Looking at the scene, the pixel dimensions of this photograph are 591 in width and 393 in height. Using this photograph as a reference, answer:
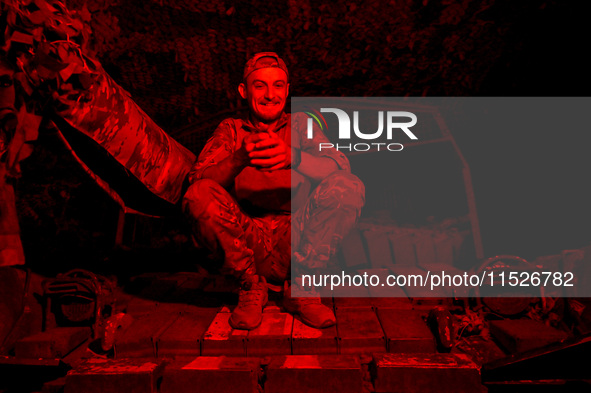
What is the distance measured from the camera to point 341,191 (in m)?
2.57

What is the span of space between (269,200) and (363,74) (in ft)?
7.16

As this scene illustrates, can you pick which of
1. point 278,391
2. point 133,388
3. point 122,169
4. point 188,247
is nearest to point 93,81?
point 122,169

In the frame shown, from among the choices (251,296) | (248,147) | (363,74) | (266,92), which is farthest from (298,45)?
(251,296)

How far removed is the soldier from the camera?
99.7 inches

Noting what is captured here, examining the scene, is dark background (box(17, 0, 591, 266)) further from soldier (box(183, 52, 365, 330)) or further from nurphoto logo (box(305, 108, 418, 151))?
soldier (box(183, 52, 365, 330))

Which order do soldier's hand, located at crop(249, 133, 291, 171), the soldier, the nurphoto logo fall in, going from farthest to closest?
the nurphoto logo < the soldier < soldier's hand, located at crop(249, 133, 291, 171)

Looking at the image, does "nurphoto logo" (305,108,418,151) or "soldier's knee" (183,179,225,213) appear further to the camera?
"nurphoto logo" (305,108,418,151)

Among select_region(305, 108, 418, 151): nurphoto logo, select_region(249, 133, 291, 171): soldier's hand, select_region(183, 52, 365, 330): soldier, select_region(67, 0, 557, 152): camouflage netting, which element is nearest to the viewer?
select_region(249, 133, 291, 171): soldier's hand

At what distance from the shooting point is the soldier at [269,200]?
2533mm

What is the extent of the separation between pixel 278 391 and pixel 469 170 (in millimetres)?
3470

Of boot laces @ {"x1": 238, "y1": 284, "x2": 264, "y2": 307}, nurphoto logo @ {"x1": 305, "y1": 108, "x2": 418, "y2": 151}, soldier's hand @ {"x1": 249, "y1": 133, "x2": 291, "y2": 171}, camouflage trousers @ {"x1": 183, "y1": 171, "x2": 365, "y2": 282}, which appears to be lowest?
boot laces @ {"x1": 238, "y1": 284, "x2": 264, "y2": 307}

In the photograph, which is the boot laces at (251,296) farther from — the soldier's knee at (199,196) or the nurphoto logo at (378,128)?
the nurphoto logo at (378,128)

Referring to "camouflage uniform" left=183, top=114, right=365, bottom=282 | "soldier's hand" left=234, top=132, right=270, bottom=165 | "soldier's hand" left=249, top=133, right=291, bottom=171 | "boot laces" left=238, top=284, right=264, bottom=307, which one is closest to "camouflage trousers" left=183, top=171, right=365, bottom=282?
"camouflage uniform" left=183, top=114, right=365, bottom=282

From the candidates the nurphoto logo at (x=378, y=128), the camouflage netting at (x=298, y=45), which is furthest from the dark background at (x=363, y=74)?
the nurphoto logo at (x=378, y=128)
